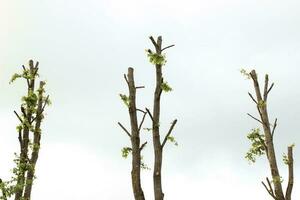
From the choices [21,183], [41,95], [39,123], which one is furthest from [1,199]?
[41,95]

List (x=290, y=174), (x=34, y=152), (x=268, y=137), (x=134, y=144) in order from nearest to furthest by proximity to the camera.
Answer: (x=134, y=144) → (x=290, y=174) → (x=268, y=137) → (x=34, y=152)

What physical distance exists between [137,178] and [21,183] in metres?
7.92

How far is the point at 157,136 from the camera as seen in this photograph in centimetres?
1257

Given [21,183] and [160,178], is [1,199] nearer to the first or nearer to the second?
[21,183]

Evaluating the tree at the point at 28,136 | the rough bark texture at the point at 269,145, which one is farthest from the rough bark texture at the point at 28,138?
the rough bark texture at the point at 269,145

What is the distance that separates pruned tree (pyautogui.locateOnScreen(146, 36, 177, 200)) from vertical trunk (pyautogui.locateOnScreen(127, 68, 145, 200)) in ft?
1.46

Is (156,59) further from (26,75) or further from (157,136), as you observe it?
(26,75)

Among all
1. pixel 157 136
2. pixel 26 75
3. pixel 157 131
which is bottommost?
pixel 157 136

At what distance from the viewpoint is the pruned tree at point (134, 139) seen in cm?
1201

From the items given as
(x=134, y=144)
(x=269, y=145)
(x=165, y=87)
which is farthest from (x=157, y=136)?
(x=269, y=145)

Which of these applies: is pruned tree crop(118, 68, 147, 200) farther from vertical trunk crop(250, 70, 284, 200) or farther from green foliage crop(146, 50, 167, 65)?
vertical trunk crop(250, 70, 284, 200)

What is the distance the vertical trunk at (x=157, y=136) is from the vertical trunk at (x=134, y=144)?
45 cm

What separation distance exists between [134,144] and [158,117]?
102 centimetres

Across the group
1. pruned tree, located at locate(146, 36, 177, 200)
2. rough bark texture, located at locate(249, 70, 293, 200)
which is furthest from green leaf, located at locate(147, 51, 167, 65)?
rough bark texture, located at locate(249, 70, 293, 200)
